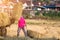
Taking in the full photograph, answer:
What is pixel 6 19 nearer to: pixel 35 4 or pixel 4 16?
pixel 4 16

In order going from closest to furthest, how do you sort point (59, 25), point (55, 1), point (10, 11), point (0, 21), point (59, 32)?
point (0, 21)
point (10, 11)
point (59, 32)
point (59, 25)
point (55, 1)

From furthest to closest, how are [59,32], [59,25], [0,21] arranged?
[59,25]
[59,32]
[0,21]

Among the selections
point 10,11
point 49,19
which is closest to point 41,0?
point 49,19

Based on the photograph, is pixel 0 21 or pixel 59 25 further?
pixel 59 25

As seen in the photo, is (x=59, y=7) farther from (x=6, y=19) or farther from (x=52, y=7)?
(x=6, y=19)

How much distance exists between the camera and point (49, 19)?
5.36 metres

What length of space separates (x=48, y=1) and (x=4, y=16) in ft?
6.37

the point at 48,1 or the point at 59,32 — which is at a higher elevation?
the point at 48,1

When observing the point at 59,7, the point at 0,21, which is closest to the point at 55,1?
the point at 59,7

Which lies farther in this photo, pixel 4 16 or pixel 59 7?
pixel 59 7

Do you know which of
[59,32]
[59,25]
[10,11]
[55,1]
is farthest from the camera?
[55,1]

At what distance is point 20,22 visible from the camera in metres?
3.96

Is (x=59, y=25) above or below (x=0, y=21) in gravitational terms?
below

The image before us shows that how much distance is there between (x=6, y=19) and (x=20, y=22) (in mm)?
256
